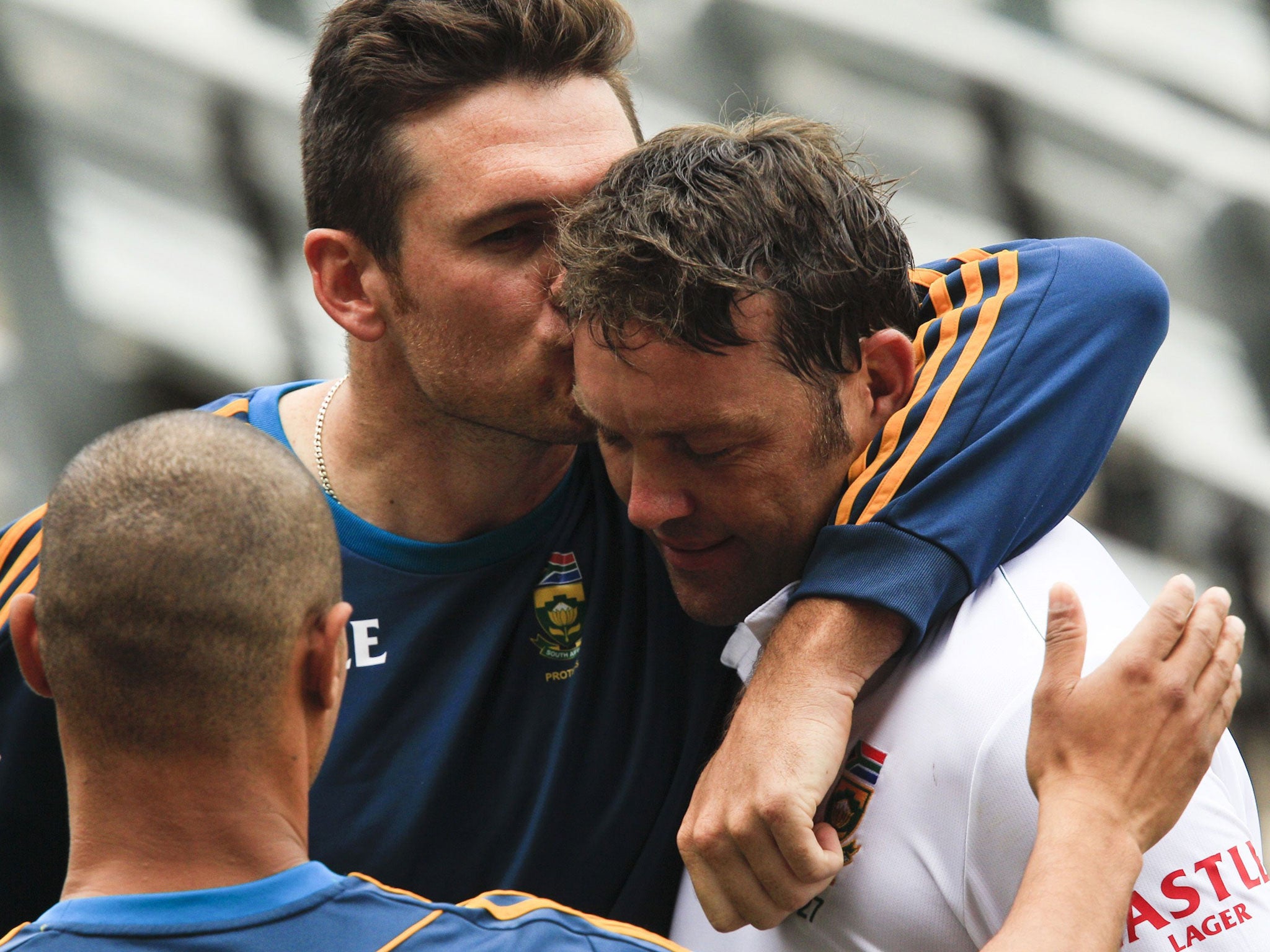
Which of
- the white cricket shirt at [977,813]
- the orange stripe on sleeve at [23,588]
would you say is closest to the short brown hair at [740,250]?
the white cricket shirt at [977,813]

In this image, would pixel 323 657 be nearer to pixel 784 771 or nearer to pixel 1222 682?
pixel 784 771

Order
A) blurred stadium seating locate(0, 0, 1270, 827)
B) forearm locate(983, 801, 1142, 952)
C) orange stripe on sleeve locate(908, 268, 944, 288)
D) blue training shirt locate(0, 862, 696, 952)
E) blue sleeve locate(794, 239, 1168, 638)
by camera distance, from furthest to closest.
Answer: blurred stadium seating locate(0, 0, 1270, 827) < orange stripe on sleeve locate(908, 268, 944, 288) < blue sleeve locate(794, 239, 1168, 638) < forearm locate(983, 801, 1142, 952) < blue training shirt locate(0, 862, 696, 952)

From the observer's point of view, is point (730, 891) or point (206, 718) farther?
point (730, 891)

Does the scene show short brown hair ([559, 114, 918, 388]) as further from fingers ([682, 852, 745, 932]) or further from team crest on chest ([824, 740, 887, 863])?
fingers ([682, 852, 745, 932])

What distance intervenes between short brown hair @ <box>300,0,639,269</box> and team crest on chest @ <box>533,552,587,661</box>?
0.59 meters

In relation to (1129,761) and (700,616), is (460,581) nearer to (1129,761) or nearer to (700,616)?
(700,616)

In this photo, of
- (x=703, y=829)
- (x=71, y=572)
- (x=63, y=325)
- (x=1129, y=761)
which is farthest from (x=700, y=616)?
(x=63, y=325)

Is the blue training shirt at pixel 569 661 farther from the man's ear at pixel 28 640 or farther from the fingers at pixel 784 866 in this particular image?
the man's ear at pixel 28 640

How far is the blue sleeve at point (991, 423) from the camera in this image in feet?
5.68

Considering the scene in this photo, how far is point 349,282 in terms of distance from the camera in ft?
7.53

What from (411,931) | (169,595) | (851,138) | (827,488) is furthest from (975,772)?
(851,138)

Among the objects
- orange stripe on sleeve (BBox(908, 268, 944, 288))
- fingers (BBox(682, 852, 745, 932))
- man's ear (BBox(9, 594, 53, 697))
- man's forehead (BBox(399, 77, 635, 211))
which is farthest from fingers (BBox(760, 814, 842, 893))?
man's forehead (BBox(399, 77, 635, 211))

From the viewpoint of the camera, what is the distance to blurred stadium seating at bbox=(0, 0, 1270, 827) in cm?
532

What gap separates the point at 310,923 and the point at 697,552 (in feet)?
2.69
